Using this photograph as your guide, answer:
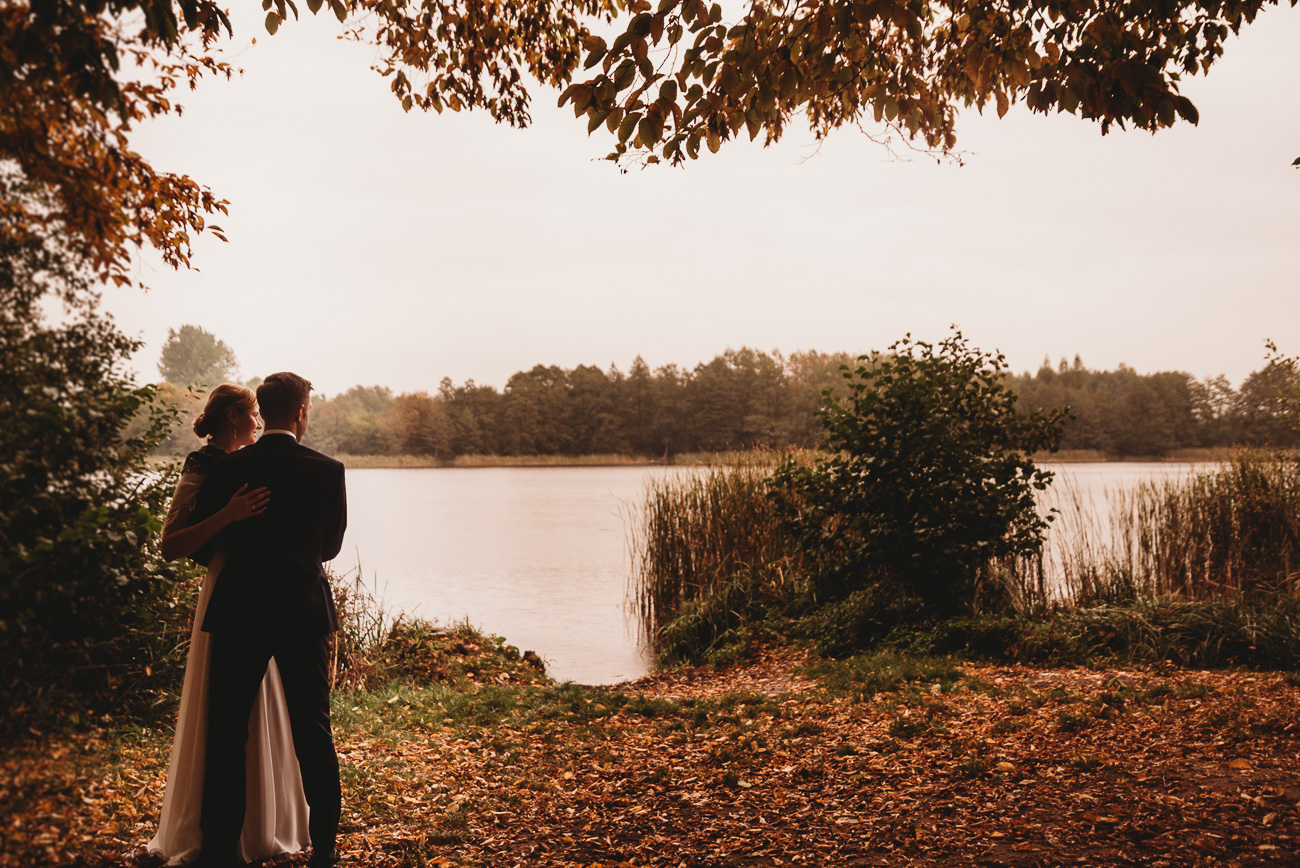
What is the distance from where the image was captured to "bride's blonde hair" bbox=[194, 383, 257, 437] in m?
2.76

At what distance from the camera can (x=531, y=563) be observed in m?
16.1

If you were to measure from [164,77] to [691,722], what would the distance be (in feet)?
14.0

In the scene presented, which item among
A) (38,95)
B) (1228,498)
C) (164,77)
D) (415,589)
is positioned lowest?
(415,589)

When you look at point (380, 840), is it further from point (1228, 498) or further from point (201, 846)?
Answer: point (1228, 498)

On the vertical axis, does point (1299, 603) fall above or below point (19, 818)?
below

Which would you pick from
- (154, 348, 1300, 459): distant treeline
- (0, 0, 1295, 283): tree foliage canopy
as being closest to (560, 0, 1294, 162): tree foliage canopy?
(0, 0, 1295, 283): tree foliage canopy

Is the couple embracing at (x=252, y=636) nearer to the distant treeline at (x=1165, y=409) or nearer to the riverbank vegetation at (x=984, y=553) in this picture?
the riverbank vegetation at (x=984, y=553)

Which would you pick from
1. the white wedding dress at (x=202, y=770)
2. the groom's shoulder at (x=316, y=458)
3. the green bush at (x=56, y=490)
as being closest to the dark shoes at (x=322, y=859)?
the white wedding dress at (x=202, y=770)

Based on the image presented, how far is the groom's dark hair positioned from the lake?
578 centimetres

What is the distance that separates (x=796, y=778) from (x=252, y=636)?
8.43ft

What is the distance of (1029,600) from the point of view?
7750 millimetres

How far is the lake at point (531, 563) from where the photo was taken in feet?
32.0

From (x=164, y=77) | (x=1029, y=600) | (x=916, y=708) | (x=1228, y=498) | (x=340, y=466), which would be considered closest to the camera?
(x=164, y=77)

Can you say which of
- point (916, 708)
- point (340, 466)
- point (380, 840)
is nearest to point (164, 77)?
point (340, 466)
